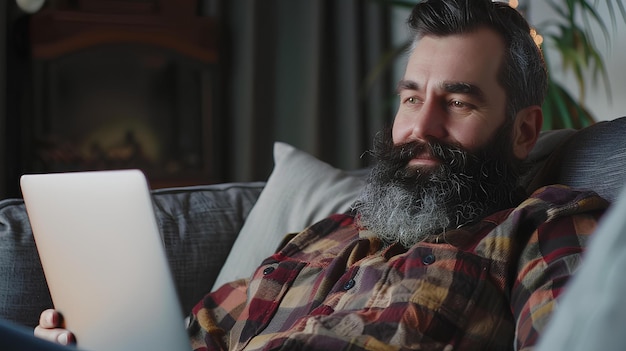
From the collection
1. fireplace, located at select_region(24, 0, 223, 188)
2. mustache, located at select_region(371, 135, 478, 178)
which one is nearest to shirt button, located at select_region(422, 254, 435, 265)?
mustache, located at select_region(371, 135, 478, 178)

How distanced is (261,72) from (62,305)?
110 inches

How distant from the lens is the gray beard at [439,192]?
1355mm

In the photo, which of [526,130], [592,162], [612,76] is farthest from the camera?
[612,76]

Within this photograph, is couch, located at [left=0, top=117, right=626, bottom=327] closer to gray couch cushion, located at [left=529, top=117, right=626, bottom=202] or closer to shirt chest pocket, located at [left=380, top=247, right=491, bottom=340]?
gray couch cushion, located at [left=529, top=117, right=626, bottom=202]

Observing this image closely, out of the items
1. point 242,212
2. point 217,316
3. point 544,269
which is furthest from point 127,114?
point 544,269

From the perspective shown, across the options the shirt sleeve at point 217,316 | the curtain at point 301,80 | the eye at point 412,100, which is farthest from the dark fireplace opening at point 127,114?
the eye at point 412,100

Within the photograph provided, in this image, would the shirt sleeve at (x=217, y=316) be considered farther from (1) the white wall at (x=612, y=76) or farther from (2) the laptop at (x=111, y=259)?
(1) the white wall at (x=612, y=76)

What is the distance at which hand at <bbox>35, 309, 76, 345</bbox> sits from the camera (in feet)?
3.75

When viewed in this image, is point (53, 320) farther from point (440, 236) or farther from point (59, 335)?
point (440, 236)

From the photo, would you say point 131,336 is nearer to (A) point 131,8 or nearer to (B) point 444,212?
(B) point 444,212

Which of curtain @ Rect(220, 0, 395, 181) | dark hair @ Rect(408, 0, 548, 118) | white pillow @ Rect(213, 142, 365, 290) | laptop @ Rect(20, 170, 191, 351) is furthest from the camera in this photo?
curtain @ Rect(220, 0, 395, 181)

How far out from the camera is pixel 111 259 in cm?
104

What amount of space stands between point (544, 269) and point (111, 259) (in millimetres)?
558

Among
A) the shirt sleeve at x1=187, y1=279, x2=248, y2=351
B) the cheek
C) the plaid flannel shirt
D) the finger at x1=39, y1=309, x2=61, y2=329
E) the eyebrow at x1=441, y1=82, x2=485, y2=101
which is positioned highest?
the eyebrow at x1=441, y1=82, x2=485, y2=101
